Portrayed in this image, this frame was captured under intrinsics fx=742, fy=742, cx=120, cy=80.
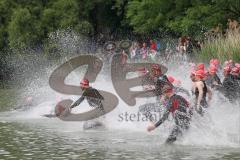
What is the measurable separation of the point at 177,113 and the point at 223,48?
Answer: 46.3ft

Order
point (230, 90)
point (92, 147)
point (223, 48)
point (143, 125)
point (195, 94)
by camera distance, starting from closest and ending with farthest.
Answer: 1. point (92, 147)
2. point (195, 94)
3. point (230, 90)
4. point (143, 125)
5. point (223, 48)

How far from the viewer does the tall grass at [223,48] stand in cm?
3086

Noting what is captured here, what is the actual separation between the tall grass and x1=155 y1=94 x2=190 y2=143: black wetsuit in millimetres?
12711

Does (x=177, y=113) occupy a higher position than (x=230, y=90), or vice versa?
(x=230, y=90)

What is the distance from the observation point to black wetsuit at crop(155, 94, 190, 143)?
18.0m

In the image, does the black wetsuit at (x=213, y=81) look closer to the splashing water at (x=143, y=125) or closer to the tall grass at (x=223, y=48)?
the splashing water at (x=143, y=125)

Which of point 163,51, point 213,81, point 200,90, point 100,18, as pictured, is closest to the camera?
point 200,90

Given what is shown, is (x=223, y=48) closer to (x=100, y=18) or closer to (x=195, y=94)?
(x=195, y=94)

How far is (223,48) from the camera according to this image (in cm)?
3167

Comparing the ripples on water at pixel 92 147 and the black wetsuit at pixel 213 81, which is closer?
the ripples on water at pixel 92 147

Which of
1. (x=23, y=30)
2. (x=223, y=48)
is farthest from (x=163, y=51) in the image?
(x=23, y=30)

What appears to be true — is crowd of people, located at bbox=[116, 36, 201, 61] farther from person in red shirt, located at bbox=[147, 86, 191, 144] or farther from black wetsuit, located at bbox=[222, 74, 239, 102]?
person in red shirt, located at bbox=[147, 86, 191, 144]

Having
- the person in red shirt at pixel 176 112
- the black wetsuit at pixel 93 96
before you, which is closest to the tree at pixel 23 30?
the black wetsuit at pixel 93 96

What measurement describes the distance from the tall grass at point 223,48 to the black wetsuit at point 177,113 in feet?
41.7
